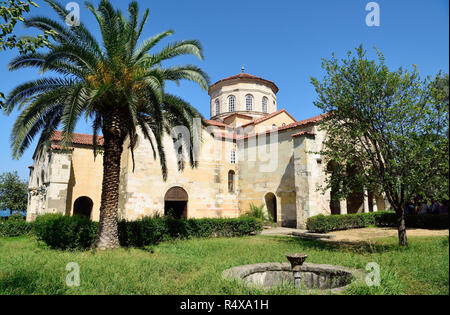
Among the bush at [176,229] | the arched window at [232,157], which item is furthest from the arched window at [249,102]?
the bush at [176,229]

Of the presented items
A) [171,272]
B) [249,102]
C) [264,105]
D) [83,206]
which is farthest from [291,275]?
[264,105]

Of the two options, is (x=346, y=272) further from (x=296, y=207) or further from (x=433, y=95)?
(x=296, y=207)

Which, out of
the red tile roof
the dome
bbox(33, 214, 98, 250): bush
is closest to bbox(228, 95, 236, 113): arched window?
the dome

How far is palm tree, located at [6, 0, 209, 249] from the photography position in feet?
30.4

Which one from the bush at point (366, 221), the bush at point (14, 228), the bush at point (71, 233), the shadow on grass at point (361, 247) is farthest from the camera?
the bush at point (366, 221)

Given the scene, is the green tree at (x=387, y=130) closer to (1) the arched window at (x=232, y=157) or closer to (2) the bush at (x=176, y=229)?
(2) the bush at (x=176, y=229)

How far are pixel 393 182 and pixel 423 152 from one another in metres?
1.36

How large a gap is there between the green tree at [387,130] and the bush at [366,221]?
588 cm

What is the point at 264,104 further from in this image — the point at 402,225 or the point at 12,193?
the point at 12,193

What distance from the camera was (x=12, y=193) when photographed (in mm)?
31594

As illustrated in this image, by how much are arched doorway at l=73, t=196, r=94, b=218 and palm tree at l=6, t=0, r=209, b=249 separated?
1409 cm

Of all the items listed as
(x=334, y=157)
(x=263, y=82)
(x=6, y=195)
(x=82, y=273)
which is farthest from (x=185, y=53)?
(x=6, y=195)

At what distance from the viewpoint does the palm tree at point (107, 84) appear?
9271 mm

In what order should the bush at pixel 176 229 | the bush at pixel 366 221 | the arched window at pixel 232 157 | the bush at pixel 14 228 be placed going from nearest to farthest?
the bush at pixel 176 229 → the bush at pixel 14 228 → the bush at pixel 366 221 → the arched window at pixel 232 157
